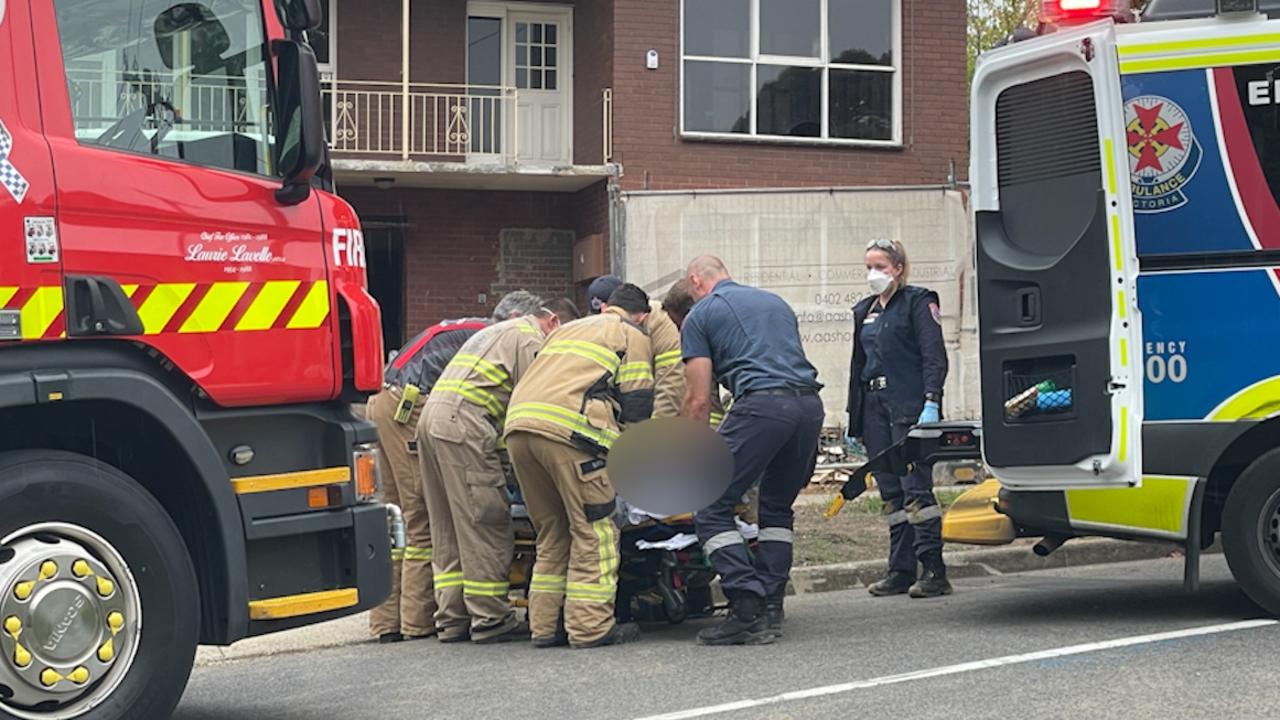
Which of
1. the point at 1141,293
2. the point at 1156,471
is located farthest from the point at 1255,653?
the point at 1141,293

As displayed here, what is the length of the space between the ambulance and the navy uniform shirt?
1.02 metres

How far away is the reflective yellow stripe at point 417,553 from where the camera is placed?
28.7 ft

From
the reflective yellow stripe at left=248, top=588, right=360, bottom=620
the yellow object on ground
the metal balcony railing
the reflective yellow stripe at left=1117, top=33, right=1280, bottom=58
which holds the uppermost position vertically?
the metal balcony railing

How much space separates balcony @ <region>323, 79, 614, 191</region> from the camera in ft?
56.4

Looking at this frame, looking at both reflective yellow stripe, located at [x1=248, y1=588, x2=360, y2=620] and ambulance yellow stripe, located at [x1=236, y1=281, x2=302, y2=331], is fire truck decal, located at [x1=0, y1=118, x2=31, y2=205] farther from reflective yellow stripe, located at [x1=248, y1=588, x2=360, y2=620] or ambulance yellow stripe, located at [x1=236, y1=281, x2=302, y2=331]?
reflective yellow stripe, located at [x1=248, y1=588, x2=360, y2=620]

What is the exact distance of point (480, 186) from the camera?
59.7 feet

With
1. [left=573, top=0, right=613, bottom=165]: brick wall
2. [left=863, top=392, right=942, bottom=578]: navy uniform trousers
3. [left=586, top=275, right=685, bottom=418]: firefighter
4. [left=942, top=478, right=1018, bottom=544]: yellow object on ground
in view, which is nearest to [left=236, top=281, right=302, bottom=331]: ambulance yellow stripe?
[left=586, top=275, right=685, bottom=418]: firefighter

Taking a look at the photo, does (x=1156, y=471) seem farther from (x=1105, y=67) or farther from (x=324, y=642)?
(x=324, y=642)

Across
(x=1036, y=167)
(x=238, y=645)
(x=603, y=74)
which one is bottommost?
(x=238, y=645)

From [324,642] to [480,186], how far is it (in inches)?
395

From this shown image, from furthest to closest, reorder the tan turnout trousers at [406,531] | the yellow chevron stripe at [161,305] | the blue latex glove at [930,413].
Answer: the blue latex glove at [930,413] < the tan turnout trousers at [406,531] < the yellow chevron stripe at [161,305]

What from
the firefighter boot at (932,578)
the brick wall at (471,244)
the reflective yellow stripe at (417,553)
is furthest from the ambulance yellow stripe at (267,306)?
the brick wall at (471,244)

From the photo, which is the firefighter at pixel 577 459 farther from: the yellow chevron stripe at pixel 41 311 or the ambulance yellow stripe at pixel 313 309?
the yellow chevron stripe at pixel 41 311

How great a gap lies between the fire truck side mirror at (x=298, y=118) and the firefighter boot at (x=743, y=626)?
3034 mm
